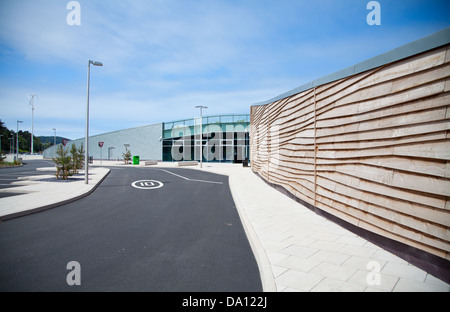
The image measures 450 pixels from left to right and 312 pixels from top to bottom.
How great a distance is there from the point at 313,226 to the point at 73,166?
14859 millimetres

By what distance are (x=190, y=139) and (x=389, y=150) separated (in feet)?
123

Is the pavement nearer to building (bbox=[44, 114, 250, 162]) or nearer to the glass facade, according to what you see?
building (bbox=[44, 114, 250, 162])

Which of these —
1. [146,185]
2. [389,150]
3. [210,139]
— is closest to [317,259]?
[389,150]

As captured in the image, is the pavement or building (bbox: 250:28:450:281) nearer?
the pavement

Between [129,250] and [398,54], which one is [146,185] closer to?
[129,250]

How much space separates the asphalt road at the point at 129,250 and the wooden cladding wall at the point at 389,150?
8.41ft

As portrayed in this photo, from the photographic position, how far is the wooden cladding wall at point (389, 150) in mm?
3525

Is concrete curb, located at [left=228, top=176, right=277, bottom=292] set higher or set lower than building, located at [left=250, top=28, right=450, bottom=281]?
lower

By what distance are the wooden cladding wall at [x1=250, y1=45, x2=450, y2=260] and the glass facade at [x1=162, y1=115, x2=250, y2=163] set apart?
29145mm

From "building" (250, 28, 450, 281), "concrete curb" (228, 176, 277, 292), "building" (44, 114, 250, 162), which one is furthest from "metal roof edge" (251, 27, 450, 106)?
"building" (44, 114, 250, 162)

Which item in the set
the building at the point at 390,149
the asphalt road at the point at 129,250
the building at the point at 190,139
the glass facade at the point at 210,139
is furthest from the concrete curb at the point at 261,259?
the glass facade at the point at 210,139

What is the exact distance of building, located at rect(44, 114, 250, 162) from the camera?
122 feet
